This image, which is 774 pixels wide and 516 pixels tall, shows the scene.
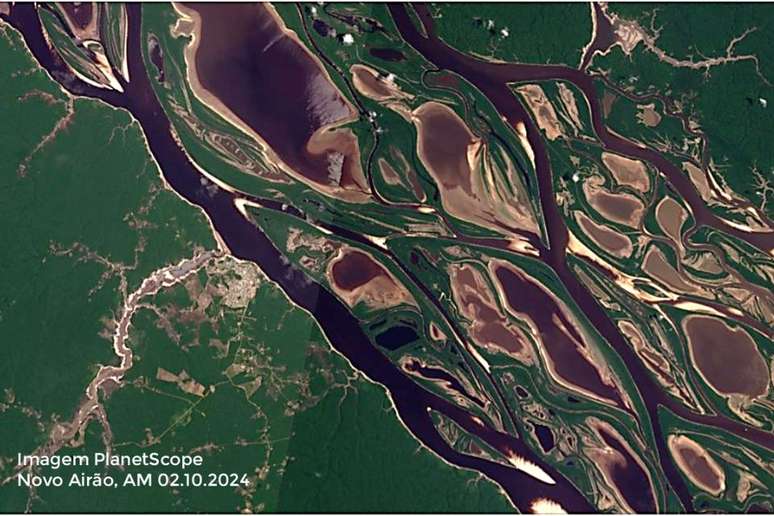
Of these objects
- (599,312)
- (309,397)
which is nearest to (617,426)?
(599,312)

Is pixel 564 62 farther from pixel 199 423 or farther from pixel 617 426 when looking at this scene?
pixel 199 423

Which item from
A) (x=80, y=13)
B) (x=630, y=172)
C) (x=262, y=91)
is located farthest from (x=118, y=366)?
(x=630, y=172)

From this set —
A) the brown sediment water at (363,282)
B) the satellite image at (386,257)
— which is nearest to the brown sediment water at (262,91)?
the satellite image at (386,257)

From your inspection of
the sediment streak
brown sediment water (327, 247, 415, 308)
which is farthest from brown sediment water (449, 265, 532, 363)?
the sediment streak

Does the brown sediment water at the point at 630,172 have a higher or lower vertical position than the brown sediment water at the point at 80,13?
lower

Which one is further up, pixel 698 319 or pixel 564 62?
pixel 564 62

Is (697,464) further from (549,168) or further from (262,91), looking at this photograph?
(262,91)

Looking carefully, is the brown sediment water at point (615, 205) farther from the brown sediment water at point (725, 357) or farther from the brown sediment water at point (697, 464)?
the brown sediment water at point (697, 464)

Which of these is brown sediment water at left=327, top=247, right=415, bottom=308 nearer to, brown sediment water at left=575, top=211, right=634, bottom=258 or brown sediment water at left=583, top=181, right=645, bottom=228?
brown sediment water at left=575, top=211, right=634, bottom=258
